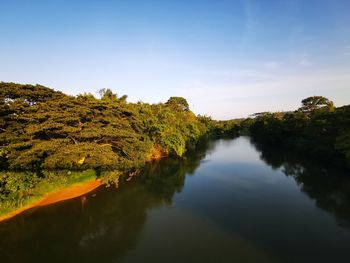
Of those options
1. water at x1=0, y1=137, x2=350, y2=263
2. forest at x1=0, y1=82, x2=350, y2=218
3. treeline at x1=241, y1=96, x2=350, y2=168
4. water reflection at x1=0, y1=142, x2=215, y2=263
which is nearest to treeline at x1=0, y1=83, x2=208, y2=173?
forest at x1=0, y1=82, x2=350, y2=218

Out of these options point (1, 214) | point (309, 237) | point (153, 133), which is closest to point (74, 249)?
point (1, 214)

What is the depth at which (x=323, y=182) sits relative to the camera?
26234mm

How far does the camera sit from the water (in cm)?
1272

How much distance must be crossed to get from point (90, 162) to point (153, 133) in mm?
15923

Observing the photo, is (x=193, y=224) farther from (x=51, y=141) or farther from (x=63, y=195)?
(x=51, y=141)

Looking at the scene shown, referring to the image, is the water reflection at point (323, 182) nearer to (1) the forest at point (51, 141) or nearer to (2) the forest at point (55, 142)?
(2) the forest at point (55, 142)

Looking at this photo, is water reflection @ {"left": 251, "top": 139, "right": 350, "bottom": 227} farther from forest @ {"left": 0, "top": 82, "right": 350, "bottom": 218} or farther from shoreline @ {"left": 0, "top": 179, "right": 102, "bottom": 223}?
shoreline @ {"left": 0, "top": 179, "right": 102, "bottom": 223}

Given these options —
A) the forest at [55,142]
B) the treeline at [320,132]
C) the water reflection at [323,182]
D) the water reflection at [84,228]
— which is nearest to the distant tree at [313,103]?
the treeline at [320,132]

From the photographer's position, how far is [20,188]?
17.3 m

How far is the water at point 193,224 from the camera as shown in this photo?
41.7 ft

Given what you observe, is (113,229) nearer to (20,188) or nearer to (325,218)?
(20,188)

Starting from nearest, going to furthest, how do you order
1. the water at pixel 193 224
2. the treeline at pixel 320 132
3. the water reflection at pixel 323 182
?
the water at pixel 193 224
the water reflection at pixel 323 182
the treeline at pixel 320 132

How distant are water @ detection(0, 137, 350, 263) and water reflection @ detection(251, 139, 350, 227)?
3.3 inches

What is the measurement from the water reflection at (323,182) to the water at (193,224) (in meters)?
0.08
